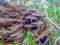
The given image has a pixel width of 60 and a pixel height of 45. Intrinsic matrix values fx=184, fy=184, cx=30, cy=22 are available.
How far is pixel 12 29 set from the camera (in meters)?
0.77

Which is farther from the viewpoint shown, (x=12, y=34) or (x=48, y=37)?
(x=48, y=37)

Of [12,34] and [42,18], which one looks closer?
[12,34]

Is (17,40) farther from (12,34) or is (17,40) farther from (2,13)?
(2,13)

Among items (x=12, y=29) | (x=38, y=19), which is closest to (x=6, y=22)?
(x=12, y=29)

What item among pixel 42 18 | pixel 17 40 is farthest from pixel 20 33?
pixel 42 18

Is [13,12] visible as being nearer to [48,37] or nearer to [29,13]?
[29,13]

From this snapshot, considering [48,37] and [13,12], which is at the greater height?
[13,12]

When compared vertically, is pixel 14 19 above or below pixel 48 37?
above

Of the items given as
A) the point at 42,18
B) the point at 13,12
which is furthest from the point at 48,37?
the point at 13,12

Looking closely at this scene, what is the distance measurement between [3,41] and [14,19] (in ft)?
0.38

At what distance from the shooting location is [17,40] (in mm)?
767

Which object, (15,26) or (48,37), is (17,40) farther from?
(48,37)

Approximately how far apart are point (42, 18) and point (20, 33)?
14 centimetres

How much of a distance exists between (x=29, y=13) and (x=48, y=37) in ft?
0.47
